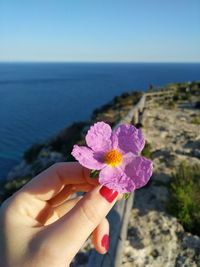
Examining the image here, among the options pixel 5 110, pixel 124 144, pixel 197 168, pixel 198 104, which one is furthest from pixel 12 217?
pixel 5 110

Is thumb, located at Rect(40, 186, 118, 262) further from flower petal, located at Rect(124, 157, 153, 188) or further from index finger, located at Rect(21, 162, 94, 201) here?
index finger, located at Rect(21, 162, 94, 201)

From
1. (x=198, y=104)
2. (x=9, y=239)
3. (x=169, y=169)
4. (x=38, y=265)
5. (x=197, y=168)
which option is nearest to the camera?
(x=38, y=265)

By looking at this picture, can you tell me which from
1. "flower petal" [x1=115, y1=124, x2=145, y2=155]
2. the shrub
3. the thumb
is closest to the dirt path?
the shrub

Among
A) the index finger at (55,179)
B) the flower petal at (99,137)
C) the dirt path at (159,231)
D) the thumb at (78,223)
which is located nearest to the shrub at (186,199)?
the dirt path at (159,231)

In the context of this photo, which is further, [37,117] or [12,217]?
[37,117]

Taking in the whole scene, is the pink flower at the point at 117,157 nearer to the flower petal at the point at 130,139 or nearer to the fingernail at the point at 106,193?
the flower petal at the point at 130,139

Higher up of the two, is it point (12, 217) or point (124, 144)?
point (124, 144)

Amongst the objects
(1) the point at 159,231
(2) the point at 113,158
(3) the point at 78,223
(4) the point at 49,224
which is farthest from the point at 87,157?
(1) the point at 159,231

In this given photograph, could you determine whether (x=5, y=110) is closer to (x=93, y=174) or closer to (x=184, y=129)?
(x=184, y=129)
